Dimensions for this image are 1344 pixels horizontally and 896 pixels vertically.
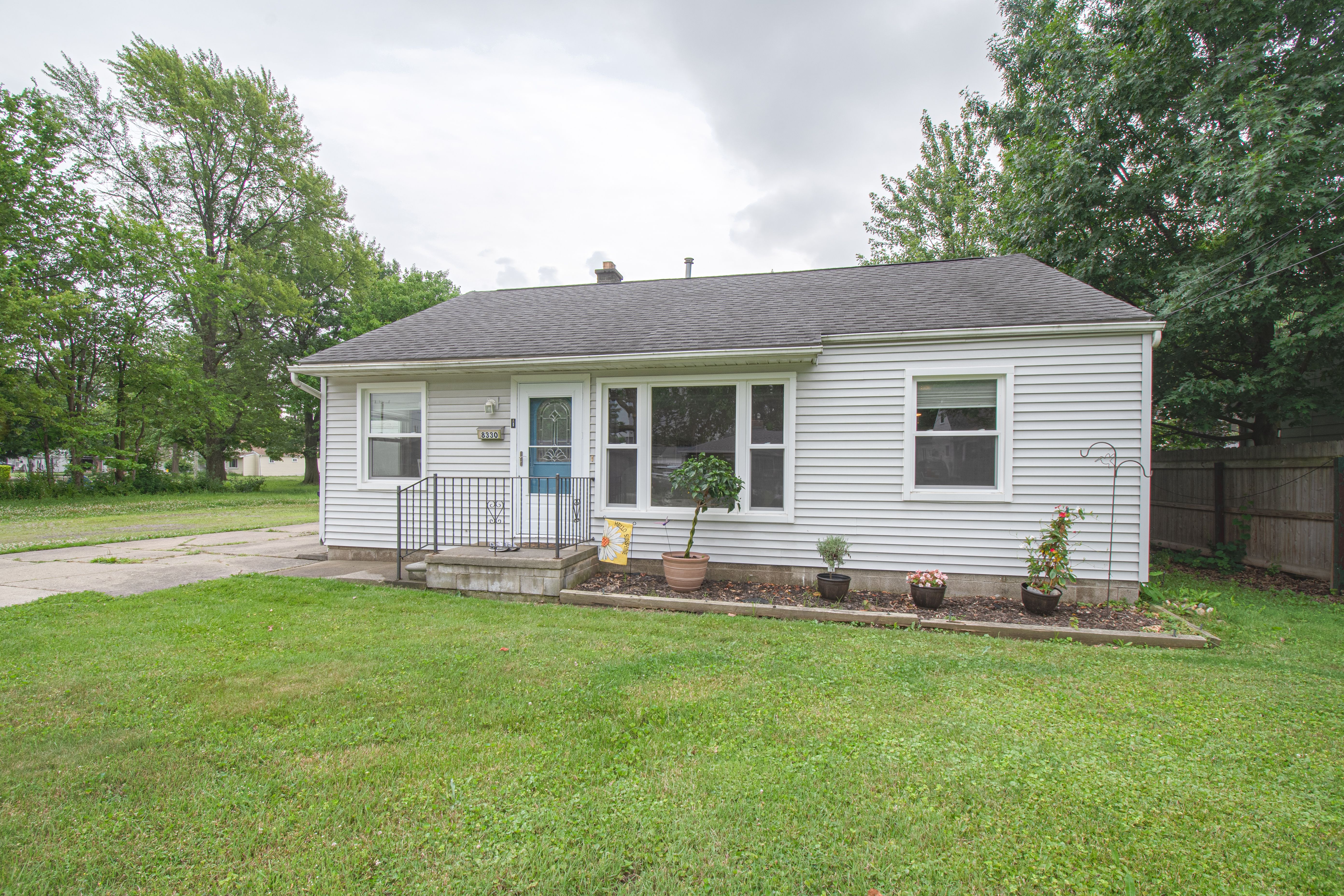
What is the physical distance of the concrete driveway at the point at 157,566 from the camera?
5914 millimetres

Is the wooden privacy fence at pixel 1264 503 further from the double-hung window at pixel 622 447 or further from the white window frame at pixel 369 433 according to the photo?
the white window frame at pixel 369 433

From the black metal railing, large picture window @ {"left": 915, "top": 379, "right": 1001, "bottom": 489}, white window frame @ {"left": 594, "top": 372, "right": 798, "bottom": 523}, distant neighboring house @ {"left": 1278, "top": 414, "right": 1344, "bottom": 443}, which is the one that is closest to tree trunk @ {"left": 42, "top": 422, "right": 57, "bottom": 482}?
the black metal railing

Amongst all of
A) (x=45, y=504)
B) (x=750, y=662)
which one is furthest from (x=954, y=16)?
(x=45, y=504)

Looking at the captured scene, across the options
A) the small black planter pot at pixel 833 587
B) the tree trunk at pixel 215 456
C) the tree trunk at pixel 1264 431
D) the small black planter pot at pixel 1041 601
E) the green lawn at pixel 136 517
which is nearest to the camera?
the small black planter pot at pixel 1041 601

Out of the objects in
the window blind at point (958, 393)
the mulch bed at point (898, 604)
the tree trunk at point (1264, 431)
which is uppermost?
the window blind at point (958, 393)

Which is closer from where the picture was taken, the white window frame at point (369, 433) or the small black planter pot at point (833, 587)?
the small black planter pot at point (833, 587)

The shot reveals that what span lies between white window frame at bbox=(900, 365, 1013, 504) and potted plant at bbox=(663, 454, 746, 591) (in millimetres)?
1852

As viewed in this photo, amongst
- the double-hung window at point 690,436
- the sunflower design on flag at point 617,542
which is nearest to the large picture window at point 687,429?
the double-hung window at point 690,436

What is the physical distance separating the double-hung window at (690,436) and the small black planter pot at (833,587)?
97cm

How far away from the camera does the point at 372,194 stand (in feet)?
89.7

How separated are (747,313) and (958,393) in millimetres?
2749

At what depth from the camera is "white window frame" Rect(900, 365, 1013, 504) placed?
5812 millimetres

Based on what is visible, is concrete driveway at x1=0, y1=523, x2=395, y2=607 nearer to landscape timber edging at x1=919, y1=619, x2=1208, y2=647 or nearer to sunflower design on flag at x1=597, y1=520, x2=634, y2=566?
sunflower design on flag at x1=597, y1=520, x2=634, y2=566

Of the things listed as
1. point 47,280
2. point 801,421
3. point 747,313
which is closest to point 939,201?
point 747,313
